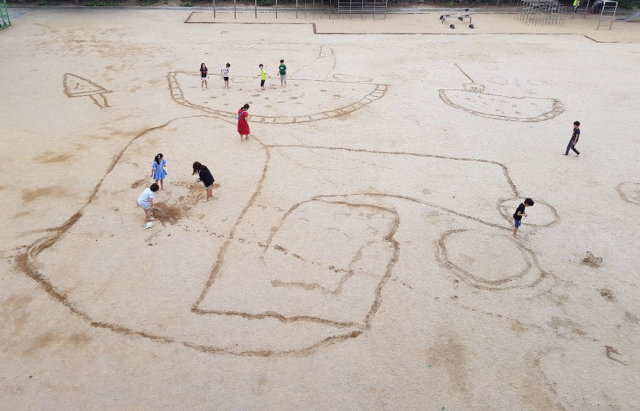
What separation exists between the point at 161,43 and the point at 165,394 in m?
19.9

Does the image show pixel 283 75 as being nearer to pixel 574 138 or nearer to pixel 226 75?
pixel 226 75

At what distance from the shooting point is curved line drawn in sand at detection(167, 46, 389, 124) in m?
14.2

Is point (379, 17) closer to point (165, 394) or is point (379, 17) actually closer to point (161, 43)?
point (161, 43)

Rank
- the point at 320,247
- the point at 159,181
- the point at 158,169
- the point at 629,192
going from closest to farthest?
the point at 320,247 → the point at 158,169 → the point at 159,181 → the point at 629,192

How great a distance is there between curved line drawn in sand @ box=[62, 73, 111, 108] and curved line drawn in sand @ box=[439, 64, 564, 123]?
1210 centimetres

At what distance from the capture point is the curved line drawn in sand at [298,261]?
23.6ft

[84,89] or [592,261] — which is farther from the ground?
[84,89]

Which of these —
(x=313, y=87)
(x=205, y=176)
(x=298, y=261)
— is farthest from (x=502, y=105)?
(x=205, y=176)

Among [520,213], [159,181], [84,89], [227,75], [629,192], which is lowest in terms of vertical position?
[159,181]

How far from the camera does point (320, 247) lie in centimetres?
888

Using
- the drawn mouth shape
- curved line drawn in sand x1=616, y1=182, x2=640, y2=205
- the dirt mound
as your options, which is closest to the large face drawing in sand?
the dirt mound

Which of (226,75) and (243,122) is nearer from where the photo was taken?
(243,122)

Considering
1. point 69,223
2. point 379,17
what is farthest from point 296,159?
point 379,17

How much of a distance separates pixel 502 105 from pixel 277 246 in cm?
1083
